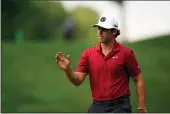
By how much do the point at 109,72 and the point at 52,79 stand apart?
9.70 m

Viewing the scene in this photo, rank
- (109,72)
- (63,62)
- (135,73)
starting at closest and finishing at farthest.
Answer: (63,62) → (109,72) → (135,73)

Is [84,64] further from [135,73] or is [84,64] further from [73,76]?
[135,73]

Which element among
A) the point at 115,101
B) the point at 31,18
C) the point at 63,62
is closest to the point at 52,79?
the point at 115,101

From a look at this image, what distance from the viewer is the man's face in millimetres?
6043

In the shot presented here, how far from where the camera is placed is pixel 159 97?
12859mm

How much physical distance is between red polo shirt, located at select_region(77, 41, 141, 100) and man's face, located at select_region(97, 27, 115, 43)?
108 mm

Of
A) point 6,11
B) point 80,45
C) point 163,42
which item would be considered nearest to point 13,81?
point 80,45

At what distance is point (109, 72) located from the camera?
5.94 meters

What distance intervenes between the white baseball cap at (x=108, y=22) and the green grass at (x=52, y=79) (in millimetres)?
6124

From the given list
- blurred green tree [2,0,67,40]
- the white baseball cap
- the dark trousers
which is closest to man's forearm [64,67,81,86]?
the dark trousers

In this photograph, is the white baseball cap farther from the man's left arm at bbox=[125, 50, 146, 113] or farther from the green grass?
the green grass

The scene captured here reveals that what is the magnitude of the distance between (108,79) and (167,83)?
25.2ft

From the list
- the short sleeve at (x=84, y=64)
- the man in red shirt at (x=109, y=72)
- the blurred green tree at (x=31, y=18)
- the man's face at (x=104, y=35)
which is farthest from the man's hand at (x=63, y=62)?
the blurred green tree at (x=31, y=18)

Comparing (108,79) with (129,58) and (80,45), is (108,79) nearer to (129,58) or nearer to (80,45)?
(129,58)
